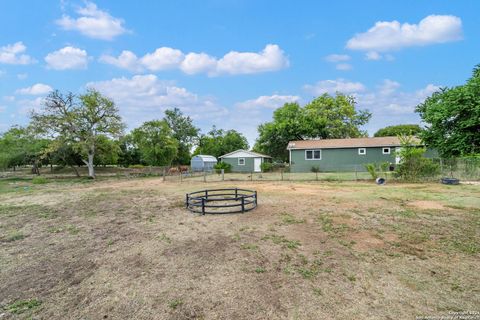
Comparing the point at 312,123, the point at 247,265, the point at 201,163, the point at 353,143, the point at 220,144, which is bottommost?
the point at 247,265

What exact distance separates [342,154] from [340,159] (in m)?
0.49

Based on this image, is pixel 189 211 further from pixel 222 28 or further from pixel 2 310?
pixel 222 28

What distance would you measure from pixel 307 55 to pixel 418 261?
1757cm

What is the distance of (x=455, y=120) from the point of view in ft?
46.6

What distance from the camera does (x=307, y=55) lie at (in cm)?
1828

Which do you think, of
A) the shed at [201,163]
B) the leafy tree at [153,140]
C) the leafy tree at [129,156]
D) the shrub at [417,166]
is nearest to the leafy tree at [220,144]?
the shed at [201,163]

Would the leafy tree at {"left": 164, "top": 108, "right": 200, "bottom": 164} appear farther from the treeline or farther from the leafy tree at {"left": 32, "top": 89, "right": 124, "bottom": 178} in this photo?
the leafy tree at {"left": 32, "top": 89, "right": 124, "bottom": 178}

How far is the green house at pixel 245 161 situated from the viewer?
25.8 meters

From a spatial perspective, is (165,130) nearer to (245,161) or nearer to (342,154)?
(245,161)

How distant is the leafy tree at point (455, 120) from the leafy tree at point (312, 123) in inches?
545

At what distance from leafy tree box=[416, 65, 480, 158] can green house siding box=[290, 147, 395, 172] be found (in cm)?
505

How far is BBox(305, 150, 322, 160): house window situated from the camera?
2294 centimetres

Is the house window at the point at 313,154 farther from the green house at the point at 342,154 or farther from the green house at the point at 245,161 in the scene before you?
the green house at the point at 245,161

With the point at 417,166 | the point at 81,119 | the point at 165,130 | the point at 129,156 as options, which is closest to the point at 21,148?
the point at 81,119
